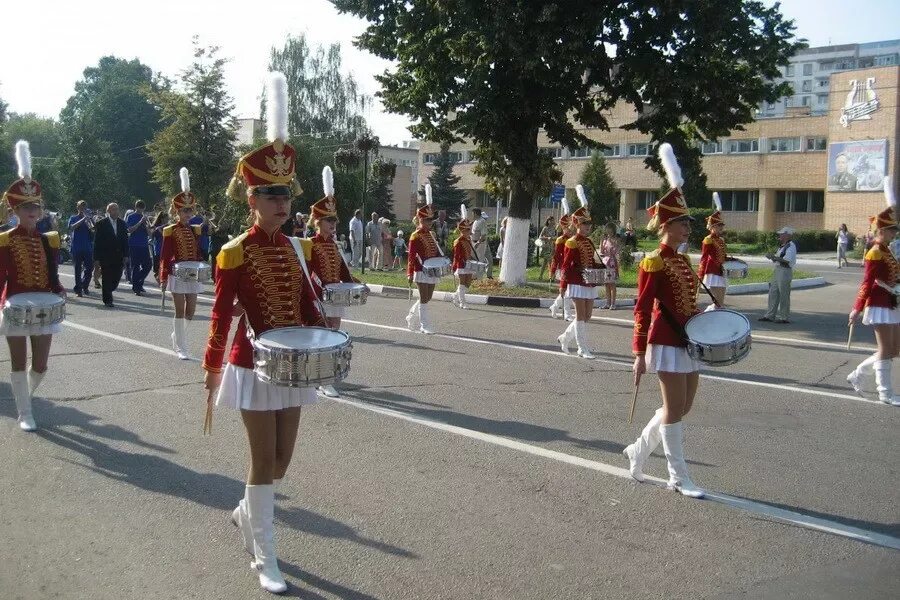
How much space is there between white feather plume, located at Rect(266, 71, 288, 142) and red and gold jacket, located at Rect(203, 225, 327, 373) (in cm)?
58

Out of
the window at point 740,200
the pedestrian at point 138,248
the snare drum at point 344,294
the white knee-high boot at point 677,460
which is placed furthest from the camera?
the window at point 740,200

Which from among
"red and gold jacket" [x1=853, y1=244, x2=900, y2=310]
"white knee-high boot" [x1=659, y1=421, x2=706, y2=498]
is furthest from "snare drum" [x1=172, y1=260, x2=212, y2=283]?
"red and gold jacket" [x1=853, y1=244, x2=900, y2=310]

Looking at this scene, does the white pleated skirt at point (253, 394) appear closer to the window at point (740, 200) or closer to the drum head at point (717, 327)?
the drum head at point (717, 327)

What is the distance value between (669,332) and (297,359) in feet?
10.1

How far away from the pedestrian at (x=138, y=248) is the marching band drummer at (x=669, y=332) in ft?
57.1

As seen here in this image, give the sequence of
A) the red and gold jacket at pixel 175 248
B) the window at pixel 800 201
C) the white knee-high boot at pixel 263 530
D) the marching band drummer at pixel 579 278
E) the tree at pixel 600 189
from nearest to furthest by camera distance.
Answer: the white knee-high boot at pixel 263 530, the red and gold jacket at pixel 175 248, the marching band drummer at pixel 579 278, the tree at pixel 600 189, the window at pixel 800 201

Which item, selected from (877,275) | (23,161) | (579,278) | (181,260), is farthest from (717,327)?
(181,260)

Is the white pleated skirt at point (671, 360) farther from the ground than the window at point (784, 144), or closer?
closer

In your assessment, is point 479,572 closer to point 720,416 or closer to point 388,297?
point 720,416

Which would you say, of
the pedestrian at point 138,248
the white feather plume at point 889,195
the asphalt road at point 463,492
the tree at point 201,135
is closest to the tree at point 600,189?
the tree at point 201,135

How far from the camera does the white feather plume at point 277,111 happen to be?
207 inches

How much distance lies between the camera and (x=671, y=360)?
6520 mm

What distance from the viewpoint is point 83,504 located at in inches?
250

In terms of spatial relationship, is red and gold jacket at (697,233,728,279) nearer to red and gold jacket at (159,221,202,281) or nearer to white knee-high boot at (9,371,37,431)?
red and gold jacket at (159,221,202,281)
